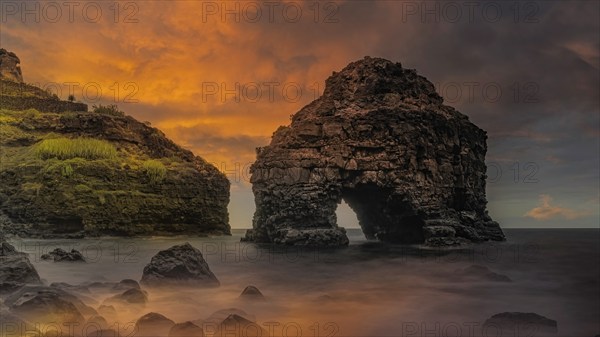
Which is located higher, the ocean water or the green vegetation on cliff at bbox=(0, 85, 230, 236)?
the green vegetation on cliff at bbox=(0, 85, 230, 236)

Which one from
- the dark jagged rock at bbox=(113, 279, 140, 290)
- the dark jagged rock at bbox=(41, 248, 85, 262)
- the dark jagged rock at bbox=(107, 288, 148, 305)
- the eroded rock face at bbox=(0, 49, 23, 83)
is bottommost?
the dark jagged rock at bbox=(107, 288, 148, 305)

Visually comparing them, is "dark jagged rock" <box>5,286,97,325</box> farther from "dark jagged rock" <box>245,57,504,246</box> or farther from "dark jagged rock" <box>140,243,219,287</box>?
"dark jagged rock" <box>245,57,504,246</box>

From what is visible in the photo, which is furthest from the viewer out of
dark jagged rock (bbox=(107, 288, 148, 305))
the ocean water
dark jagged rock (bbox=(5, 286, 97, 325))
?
dark jagged rock (bbox=(107, 288, 148, 305))

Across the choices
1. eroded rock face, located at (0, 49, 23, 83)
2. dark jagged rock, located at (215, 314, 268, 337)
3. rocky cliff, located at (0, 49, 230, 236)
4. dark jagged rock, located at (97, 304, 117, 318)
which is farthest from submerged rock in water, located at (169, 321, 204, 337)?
eroded rock face, located at (0, 49, 23, 83)

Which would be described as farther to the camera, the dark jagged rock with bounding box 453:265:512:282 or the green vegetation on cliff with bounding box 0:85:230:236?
the green vegetation on cliff with bounding box 0:85:230:236

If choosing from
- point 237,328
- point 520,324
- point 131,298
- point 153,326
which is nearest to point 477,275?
point 520,324

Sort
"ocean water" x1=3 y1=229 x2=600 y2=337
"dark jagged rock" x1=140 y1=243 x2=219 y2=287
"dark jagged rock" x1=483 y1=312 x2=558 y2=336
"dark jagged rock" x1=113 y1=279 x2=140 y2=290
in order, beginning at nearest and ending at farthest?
"dark jagged rock" x1=483 y1=312 x2=558 y2=336
"ocean water" x1=3 y1=229 x2=600 y2=337
"dark jagged rock" x1=113 y1=279 x2=140 y2=290
"dark jagged rock" x1=140 y1=243 x2=219 y2=287

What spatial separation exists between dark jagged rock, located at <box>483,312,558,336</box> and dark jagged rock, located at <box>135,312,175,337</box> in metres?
7.92

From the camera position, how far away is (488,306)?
50.5 ft

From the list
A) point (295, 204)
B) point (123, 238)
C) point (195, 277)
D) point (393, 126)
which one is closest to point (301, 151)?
point (295, 204)

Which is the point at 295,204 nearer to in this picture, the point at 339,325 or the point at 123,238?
the point at 123,238

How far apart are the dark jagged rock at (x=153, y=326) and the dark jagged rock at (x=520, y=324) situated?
7918 mm

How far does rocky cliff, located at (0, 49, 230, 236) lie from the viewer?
3741 centimetres

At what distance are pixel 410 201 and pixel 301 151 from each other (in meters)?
9.94
